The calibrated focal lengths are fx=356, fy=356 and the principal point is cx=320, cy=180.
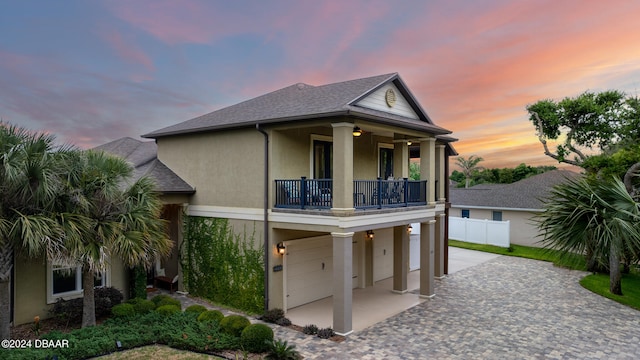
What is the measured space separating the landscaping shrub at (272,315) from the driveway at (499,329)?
602mm

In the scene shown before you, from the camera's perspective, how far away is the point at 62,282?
10531 millimetres

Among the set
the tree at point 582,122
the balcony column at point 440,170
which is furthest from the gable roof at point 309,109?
the tree at point 582,122

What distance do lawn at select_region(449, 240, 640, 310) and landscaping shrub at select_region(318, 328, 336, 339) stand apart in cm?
880

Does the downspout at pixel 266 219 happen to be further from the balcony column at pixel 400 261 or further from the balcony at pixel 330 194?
the balcony column at pixel 400 261

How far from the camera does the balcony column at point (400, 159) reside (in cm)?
1568

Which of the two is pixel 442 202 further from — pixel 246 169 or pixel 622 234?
pixel 246 169

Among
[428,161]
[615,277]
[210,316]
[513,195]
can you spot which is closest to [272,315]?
[210,316]

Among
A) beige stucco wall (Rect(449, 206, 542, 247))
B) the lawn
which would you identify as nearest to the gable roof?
the lawn

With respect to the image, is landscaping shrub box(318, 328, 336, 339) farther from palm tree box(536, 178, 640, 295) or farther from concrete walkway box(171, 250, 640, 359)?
palm tree box(536, 178, 640, 295)

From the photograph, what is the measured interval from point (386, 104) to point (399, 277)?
21.7 feet

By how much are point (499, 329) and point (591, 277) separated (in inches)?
373

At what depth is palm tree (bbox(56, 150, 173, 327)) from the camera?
854cm

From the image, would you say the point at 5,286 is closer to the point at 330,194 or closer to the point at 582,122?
the point at 330,194

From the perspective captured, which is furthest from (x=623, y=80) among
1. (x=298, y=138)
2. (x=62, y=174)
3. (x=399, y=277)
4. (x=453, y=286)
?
(x=62, y=174)
